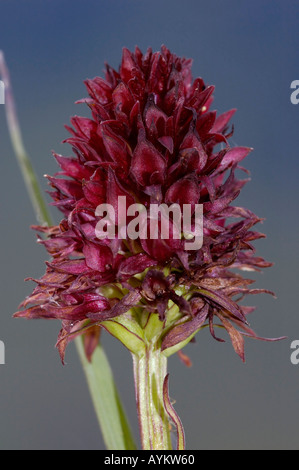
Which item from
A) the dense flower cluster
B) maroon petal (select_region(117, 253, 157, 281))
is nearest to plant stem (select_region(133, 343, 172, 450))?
the dense flower cluster

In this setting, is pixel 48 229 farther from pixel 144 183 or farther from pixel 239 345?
pixel 239 345

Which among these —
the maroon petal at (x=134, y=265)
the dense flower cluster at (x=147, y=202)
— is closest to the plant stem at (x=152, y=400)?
the dense flower cluster at (x=147, y=202)

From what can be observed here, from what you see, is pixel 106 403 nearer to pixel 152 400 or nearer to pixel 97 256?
pixel 152 400

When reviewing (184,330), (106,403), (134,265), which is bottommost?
(106,403)

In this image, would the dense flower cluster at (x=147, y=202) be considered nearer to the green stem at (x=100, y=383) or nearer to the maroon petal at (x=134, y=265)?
the maroon petal at (x=134, y=265)

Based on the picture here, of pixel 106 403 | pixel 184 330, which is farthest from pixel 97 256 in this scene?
pixel 106 403
